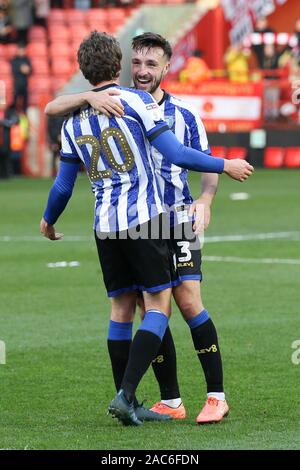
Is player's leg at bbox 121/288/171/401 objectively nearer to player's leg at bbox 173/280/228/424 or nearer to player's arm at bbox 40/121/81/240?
player's leg at bbox 173/280/228/424

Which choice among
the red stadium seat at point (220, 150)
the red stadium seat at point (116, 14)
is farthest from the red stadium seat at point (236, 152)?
the red stadium seat at point (116, 14)

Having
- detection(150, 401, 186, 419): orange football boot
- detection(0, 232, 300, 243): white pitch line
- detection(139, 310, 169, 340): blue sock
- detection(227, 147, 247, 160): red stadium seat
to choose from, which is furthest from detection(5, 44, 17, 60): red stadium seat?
detection(139, 310, 169, 340): blue sock

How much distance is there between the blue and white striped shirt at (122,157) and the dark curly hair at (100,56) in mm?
128

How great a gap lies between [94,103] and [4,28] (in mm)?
24585

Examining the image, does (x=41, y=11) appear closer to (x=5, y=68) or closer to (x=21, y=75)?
(x=5, y=68)

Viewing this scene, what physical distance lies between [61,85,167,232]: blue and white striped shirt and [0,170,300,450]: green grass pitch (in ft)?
3.59

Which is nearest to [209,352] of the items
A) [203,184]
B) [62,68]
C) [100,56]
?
[203,184]

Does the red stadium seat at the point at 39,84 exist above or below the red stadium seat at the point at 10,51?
below

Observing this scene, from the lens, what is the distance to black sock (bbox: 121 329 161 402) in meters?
6.37

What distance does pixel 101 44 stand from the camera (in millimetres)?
6223

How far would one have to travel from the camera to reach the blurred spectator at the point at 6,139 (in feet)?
82.9

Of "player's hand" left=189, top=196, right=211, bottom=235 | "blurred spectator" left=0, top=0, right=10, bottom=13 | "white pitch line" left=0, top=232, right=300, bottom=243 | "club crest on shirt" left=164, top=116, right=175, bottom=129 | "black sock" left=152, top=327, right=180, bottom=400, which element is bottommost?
"white pitch line" left=0, top=232, right=300, bottom=243

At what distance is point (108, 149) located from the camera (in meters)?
6.36

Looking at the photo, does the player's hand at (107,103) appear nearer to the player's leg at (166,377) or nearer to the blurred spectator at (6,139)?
the player's leg at (166,377)
